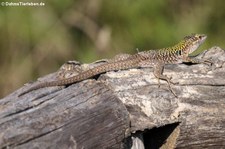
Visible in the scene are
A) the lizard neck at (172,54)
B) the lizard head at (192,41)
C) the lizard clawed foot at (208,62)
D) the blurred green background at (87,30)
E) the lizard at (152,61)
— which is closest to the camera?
A: the lizard at (152,61)

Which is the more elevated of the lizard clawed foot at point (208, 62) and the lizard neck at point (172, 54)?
the lizard neck at point (172, 54)

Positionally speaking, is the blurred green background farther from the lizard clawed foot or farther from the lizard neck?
the lizard clawed foot

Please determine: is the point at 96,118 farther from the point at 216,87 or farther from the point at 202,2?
the point at 202,2

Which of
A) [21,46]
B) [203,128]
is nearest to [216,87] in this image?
[203,128]

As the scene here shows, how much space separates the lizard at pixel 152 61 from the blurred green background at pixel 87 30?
2.16m

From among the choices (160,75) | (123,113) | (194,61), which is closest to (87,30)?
(194,61)

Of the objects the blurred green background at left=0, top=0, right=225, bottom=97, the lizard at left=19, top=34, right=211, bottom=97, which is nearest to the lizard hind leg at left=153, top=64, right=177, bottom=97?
the lizard at left=19, top=34, right=211, bottom=97

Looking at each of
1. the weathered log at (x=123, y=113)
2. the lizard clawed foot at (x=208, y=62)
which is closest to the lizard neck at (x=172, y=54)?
the lizard clawed foot at (x=208, y=62)

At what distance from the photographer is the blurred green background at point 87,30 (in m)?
7.94

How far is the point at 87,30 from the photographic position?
8188 mm

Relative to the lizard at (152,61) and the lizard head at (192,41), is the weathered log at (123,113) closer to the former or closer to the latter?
the lizard at (152,61)

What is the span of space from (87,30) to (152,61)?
296cm

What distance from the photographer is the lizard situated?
4.43 metres

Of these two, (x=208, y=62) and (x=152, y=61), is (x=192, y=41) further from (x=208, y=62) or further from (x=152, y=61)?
(x=208, y=62)
